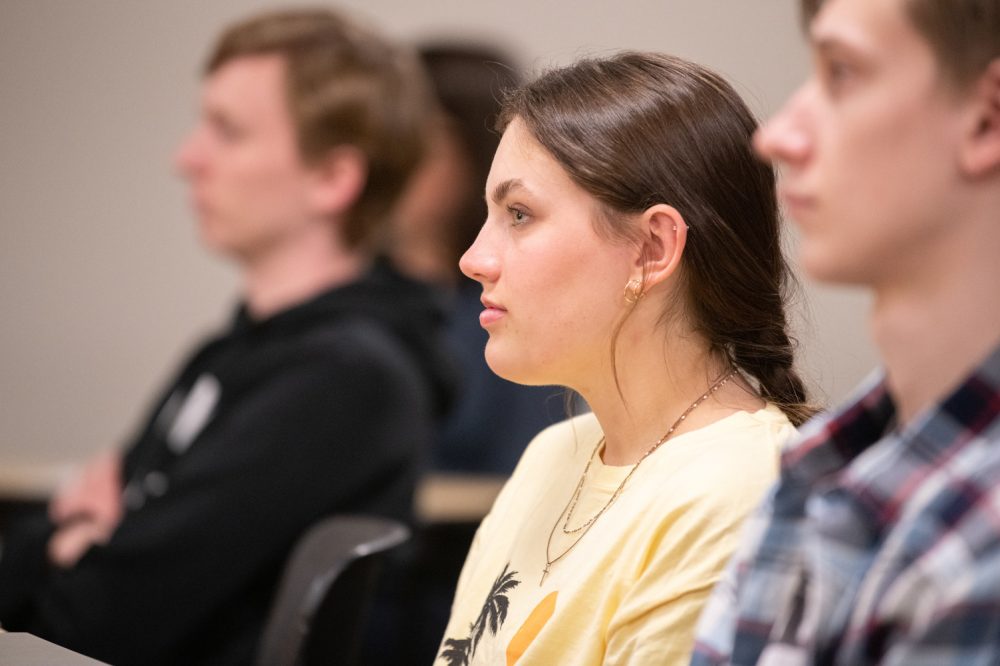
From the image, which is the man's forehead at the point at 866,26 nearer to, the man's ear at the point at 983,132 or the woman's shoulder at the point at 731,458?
the man's ear at the point at 983,132

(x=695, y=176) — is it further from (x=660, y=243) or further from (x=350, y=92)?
(x=350, y=92)

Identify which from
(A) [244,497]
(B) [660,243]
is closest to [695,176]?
(B) [660,243]

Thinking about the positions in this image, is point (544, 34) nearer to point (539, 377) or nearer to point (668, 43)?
point (668, 43)

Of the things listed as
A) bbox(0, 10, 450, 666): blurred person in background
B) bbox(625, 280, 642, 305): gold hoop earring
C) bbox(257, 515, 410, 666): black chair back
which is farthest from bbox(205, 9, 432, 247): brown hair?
bbox(625, 280, 642, 305): gold hoop earring

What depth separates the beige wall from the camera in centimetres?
459

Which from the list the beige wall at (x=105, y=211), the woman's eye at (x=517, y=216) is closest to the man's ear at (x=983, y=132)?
the woman's eye at (x=517, y=216)

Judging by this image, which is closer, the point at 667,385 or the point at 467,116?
the point at 667,385

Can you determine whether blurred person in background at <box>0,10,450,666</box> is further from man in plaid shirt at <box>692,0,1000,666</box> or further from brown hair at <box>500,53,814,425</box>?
man in plaid shirt at <box>692,0,1000,666</box>

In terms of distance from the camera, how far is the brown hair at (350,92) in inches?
98.5

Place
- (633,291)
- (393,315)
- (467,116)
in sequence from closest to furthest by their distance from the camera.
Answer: (633,291) < (393,315) < (467,116)

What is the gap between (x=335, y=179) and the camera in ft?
8.33

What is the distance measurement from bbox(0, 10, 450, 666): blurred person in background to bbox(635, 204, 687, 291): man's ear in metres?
1.06

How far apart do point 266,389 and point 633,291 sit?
1133 mm

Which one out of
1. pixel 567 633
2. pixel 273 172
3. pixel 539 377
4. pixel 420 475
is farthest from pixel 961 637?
pixel 273 172
